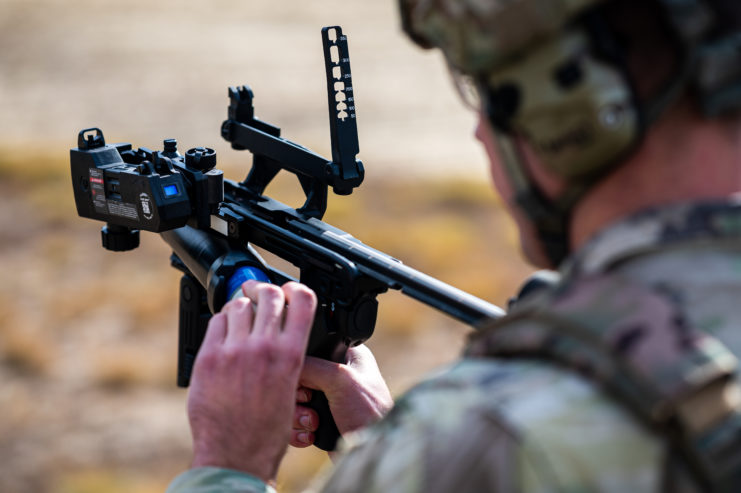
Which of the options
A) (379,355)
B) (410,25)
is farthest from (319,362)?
(379,355)

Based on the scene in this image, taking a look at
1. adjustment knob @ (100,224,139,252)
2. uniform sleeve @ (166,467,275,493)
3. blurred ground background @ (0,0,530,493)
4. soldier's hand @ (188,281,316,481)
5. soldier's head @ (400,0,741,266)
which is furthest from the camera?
blurred ground background @ (0,0,530,493)

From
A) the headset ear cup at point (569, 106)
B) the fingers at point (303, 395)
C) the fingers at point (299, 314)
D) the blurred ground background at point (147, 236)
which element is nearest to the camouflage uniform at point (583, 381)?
the headset ear cup at point (569, 106)

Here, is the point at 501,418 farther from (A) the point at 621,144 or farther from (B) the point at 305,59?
(B) the point at 305,59

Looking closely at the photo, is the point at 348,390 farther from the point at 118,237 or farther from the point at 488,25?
the point at 488,25

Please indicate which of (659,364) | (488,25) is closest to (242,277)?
(488,25)

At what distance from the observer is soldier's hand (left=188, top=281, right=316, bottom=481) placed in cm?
228

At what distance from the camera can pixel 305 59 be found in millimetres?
28734

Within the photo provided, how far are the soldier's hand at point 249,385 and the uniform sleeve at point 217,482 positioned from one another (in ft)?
0.10

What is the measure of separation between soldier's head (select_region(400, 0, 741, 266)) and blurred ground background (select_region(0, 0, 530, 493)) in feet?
4.52

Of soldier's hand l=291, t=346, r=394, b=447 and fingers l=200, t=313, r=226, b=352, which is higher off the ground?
fingers l=200, t=313, r=226, b=352

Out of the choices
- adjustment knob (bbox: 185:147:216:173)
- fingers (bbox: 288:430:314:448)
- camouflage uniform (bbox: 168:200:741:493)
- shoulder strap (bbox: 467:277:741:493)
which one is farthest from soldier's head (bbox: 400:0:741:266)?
adjustment knob (bbox: 185:147:216:173)

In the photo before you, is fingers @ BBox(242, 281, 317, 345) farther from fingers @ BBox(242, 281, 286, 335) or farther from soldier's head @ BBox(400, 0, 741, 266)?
soldier's head @ BBox(400, 0, 741, 266)

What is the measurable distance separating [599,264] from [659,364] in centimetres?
27

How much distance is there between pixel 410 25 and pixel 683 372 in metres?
1.16
